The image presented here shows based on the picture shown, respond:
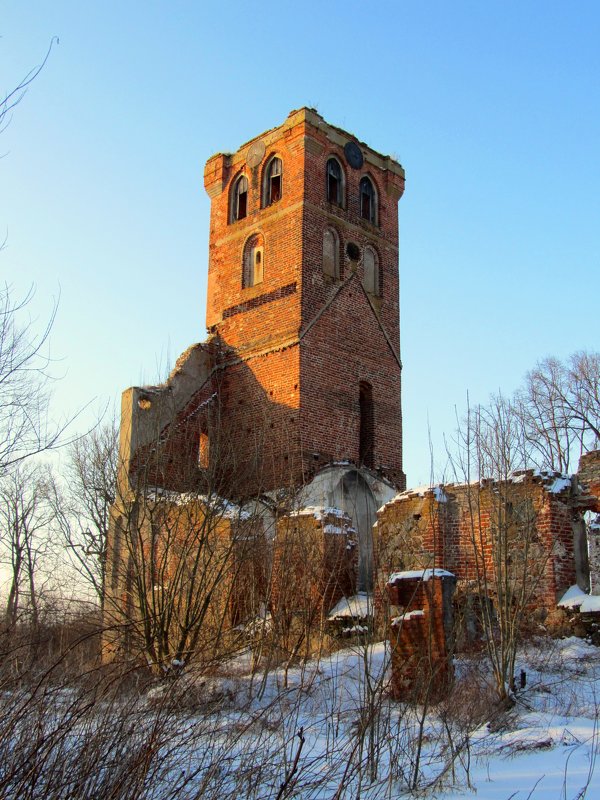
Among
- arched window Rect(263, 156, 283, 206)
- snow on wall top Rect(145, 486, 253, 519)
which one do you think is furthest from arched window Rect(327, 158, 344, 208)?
snow on wall top Rect(145, 486, 253, 519)

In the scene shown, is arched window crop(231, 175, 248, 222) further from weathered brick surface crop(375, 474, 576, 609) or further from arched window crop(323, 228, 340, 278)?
weathered brick surface crop(375, 474, 576, 609)

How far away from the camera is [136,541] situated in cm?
963

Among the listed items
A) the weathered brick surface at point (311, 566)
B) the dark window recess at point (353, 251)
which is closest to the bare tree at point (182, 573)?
the weathered brick surface at point (311, 566)

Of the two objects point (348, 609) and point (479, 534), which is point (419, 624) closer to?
point (479, 534)

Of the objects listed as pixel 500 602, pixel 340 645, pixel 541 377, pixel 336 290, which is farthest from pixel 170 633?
pixel 541 377

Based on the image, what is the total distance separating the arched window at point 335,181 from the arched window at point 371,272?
1439 mm

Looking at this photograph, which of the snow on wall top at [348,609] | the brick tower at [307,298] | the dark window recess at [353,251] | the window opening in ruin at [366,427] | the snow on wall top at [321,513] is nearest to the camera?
the snow on wall top at [348,609]

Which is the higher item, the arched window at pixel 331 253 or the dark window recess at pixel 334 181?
the dark window recess at pixel 334 181

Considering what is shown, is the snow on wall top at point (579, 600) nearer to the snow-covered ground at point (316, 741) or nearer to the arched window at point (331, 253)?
the snow-covered ground at point (316, 741)

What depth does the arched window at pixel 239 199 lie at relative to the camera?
21.1m

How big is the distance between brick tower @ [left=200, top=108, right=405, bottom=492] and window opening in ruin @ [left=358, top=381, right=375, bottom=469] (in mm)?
27

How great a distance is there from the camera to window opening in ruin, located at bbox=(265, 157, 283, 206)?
2023cm

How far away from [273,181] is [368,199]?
2.64 m

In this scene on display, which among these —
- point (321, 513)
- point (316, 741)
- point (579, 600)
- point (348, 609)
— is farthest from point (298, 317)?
point (316, 741)
